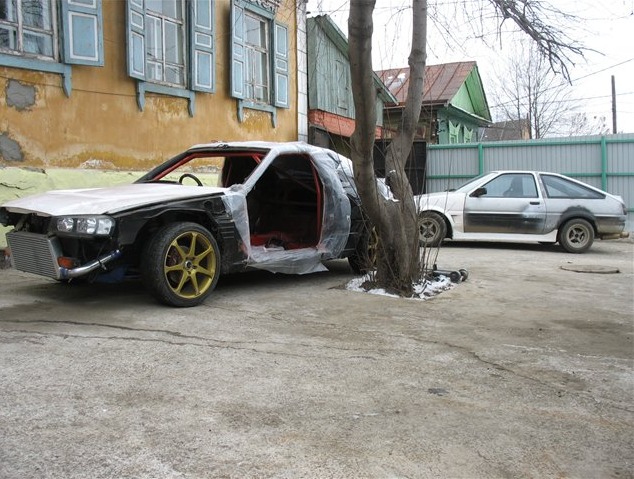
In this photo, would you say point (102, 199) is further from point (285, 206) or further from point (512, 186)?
point (512, 186)

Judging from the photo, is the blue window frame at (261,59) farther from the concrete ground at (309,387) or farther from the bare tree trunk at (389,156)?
the concrete ground at (309,387)

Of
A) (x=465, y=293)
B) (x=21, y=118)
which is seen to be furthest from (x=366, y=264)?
(x=21, y=118)

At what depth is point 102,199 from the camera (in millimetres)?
4996

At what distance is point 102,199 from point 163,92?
19.2ft

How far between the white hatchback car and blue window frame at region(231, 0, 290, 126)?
443 centimetres

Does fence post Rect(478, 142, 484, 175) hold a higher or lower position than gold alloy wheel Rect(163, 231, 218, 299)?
higher

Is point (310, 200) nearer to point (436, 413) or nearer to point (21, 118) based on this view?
point (21, 118)

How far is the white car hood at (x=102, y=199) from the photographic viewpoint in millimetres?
4762

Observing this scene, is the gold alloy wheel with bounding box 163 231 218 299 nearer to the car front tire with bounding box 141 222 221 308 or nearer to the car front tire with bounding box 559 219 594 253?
the car front tire with bounding box 141 222 221 308

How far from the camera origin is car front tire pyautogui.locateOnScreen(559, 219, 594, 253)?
1074cm

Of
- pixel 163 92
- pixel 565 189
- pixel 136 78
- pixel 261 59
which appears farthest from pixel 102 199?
pixel 261 59

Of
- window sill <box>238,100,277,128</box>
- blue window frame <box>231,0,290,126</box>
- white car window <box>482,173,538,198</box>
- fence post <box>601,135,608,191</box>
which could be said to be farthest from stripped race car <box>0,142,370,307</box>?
fence post <box>601,135,608,191</box>

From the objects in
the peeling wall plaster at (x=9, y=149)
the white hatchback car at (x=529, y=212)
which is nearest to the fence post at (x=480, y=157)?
the white hatchback car at (x=529, y=212)

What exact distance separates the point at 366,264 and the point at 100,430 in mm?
4474
